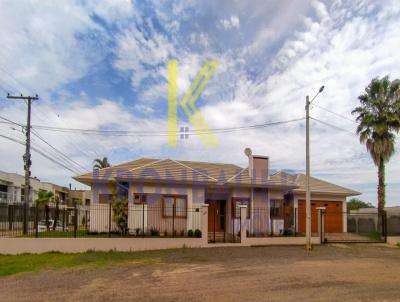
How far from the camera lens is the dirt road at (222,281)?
29.7 ft

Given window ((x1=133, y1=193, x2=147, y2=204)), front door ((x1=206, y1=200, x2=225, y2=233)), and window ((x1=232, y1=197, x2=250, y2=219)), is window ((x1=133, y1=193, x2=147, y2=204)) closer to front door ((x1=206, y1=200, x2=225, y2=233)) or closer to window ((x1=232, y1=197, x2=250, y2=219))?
front door ((x1=206, y1=200, x2=225, y2=233))

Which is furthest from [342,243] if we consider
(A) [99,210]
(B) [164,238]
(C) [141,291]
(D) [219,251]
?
(C) [141,291]

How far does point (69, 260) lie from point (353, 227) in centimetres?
2181

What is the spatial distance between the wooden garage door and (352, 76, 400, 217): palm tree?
3328 mm

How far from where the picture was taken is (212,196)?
955 inches

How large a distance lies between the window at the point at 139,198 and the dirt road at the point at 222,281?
18.2 feet

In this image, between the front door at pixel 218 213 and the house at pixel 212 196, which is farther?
the front door at pixel 218 213

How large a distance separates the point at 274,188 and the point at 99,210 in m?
10.2

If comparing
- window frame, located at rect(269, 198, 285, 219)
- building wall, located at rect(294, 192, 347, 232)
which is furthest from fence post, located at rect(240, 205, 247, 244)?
building wall, located at rect(294, 192, 347, 232)

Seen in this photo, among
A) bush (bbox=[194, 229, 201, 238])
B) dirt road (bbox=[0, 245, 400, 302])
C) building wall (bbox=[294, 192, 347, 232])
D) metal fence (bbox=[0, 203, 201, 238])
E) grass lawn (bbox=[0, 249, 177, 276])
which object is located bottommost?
grass lawn (bbox=[0, 249, 177, 276])

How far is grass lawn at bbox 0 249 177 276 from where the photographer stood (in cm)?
1349

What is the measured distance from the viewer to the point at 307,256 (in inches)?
635

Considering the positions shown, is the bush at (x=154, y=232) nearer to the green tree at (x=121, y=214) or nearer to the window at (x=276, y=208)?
the green tree at (x=121, y=214)

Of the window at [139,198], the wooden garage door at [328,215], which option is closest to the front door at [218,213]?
the window at [139,198]
